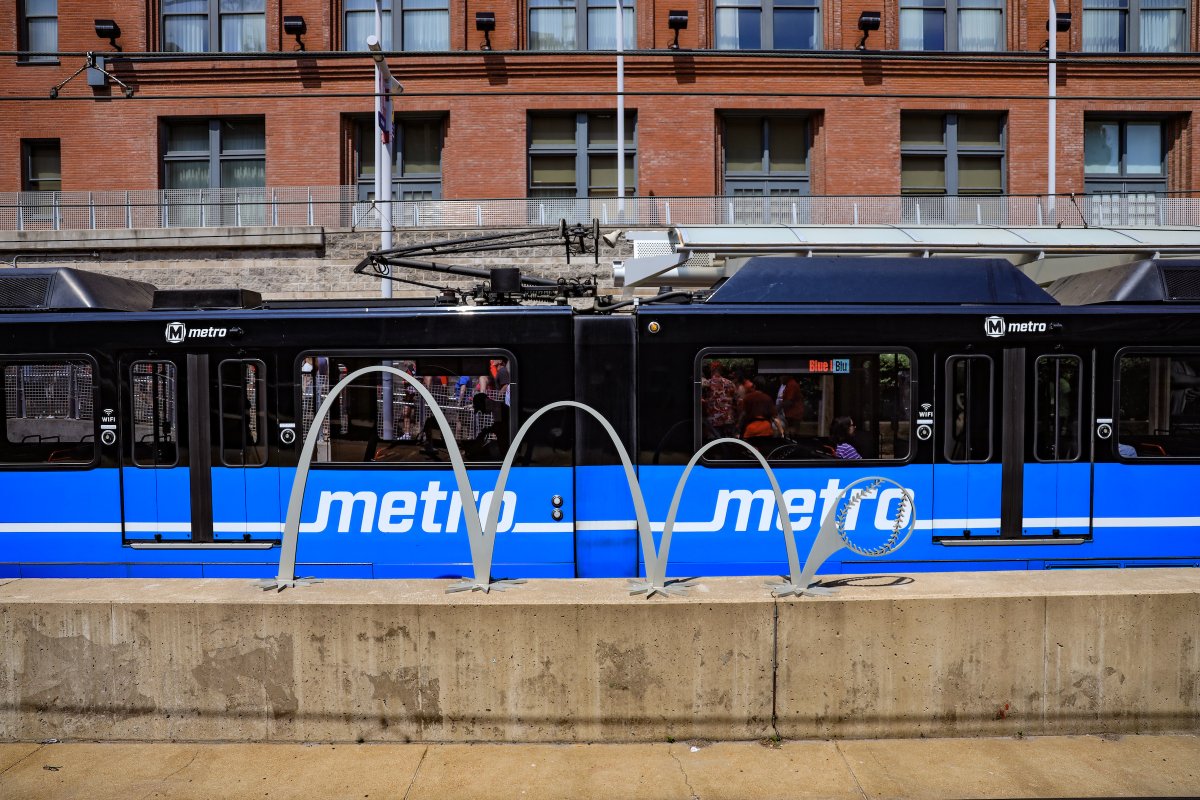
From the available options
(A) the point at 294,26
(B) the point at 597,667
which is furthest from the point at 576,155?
(B) the point at 597,667

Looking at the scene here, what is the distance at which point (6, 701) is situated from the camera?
15.9ft

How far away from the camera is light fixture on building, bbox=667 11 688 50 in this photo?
70.2ft

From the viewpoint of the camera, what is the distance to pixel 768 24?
72.9 feet

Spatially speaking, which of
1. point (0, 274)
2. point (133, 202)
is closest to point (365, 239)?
point (133, 202)

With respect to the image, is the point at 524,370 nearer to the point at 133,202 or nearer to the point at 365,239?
the point at 365,239

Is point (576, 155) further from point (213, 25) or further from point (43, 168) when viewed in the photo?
point (43, 168)

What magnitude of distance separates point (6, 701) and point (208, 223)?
61.6ft

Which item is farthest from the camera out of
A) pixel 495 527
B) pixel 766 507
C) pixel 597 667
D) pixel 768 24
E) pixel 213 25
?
Answer: pixel 213 25

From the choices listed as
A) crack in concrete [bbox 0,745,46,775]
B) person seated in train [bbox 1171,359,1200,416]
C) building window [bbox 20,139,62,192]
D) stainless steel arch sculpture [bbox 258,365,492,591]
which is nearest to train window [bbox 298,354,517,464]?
stainless steel arch sculpture [bbox 258,365,492,591]

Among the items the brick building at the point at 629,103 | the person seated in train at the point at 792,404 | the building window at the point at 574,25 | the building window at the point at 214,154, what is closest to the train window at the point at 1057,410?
the person seated in train at the point at 792,404

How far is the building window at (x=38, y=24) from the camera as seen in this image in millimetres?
22953

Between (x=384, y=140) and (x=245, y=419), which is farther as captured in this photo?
(x=384, y=140)

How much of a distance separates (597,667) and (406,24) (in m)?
21.8

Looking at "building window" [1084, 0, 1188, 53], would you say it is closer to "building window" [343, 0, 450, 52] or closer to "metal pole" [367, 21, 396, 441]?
→ "building window" [343, 0, 450, 52]
